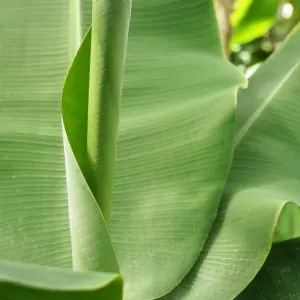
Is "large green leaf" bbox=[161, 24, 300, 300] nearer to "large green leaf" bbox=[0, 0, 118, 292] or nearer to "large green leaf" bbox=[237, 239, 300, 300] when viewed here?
"large green leaf" bbox=[237, 239, 300, 300]

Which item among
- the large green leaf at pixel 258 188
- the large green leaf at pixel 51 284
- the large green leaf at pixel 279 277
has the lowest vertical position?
the large green leaf at pixel 279 277

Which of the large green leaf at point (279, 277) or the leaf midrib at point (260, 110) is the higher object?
the leaf midrib at point (260, 110)

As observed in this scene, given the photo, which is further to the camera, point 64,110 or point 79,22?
point 79,22

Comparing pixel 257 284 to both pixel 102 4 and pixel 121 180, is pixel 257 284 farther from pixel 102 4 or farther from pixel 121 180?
pixel 102 4

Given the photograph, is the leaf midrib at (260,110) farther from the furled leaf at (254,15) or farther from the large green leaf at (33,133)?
the furled leaf at (254,15)

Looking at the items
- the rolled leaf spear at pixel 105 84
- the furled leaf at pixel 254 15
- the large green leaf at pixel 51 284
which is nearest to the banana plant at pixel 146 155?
the rolled leaf spear at pixel 105 84

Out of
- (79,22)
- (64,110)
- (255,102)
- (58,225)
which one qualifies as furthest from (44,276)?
(255,102)

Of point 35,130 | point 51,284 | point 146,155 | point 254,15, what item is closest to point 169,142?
point 146,155

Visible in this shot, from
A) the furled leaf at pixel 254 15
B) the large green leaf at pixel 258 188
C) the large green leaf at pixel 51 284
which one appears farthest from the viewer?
the furled leaf at pixel 254 15
